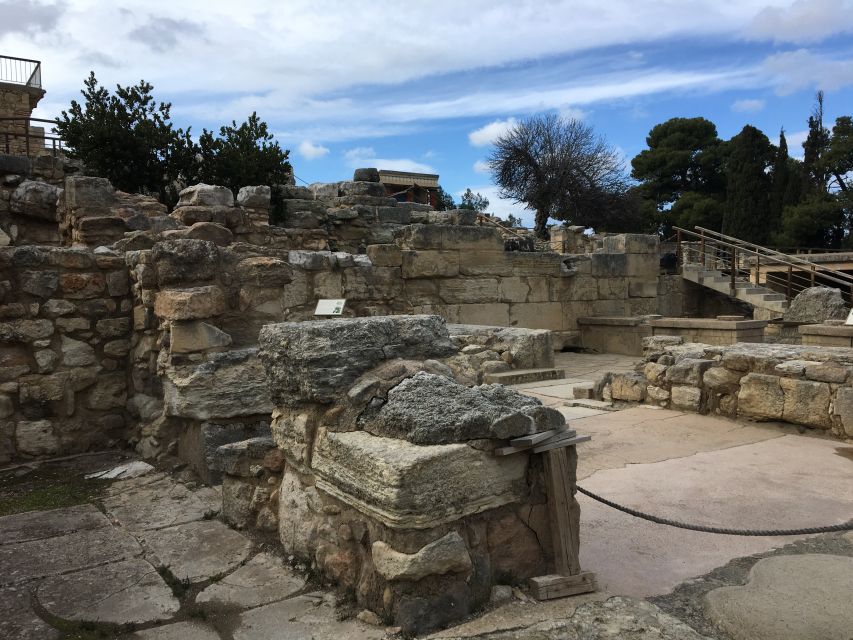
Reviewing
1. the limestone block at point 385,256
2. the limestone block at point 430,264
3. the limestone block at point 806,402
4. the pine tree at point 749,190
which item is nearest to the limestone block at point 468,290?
the limestone block at point 430,264

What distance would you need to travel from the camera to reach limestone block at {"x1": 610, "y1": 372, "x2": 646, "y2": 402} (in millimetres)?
6746

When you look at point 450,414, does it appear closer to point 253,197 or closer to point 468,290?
point 468,290

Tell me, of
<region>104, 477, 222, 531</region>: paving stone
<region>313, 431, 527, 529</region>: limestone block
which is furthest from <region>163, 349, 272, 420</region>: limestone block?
<region>313, 431, 527, 529</region>: limestone block

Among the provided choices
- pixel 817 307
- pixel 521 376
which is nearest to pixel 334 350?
pixel 521 376

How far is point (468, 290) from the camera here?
11555 mm

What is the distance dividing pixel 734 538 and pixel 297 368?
2.27 meters

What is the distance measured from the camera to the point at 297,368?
2996mm

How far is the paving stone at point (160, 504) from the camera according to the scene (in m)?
3.65

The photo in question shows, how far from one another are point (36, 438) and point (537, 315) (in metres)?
9.06

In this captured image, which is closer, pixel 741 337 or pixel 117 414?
pixel 117 414

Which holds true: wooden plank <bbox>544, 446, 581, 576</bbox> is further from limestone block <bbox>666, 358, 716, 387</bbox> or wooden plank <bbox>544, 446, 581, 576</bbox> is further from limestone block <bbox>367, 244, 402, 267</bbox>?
limestone block <bbox>367, 244, 402, 267</bbox>

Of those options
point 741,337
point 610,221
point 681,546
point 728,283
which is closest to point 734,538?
point 681,546

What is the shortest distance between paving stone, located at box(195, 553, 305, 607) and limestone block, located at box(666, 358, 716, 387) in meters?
4.46

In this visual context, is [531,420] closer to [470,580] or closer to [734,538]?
[470,580]
